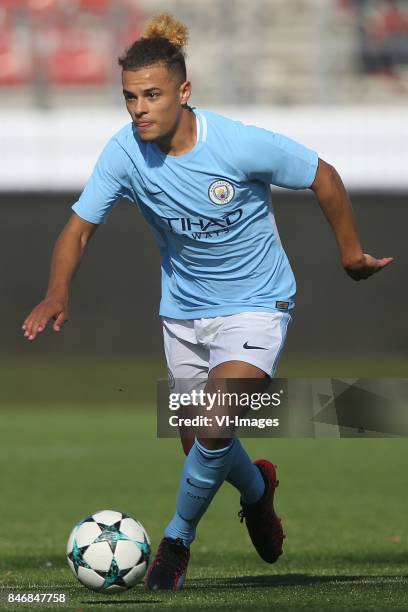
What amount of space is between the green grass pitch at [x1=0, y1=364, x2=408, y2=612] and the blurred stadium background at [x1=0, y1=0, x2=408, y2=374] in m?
1.14

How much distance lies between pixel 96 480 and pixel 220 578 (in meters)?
4.76

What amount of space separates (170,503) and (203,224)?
4.34m

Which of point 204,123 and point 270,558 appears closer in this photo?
point 204,123

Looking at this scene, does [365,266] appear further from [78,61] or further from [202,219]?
[78,61]

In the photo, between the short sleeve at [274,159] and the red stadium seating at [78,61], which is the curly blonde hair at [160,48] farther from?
the red stadium seating at [78,61]

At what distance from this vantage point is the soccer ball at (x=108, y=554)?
5.16 m

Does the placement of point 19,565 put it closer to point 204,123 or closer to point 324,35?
point 204,123

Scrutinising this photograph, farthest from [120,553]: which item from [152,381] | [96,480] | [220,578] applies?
[152,381]

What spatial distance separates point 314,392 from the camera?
526 cm

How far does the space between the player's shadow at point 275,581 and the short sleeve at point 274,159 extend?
1.58 m

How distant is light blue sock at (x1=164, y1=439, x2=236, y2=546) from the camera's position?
5367 millimetres

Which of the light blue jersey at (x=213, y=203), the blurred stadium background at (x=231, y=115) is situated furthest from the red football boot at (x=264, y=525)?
the blurred stadium background at (x=231, y=115)

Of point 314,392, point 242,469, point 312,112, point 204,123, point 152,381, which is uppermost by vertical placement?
point 204,123

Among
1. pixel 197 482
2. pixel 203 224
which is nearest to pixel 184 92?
pixel 203 224
